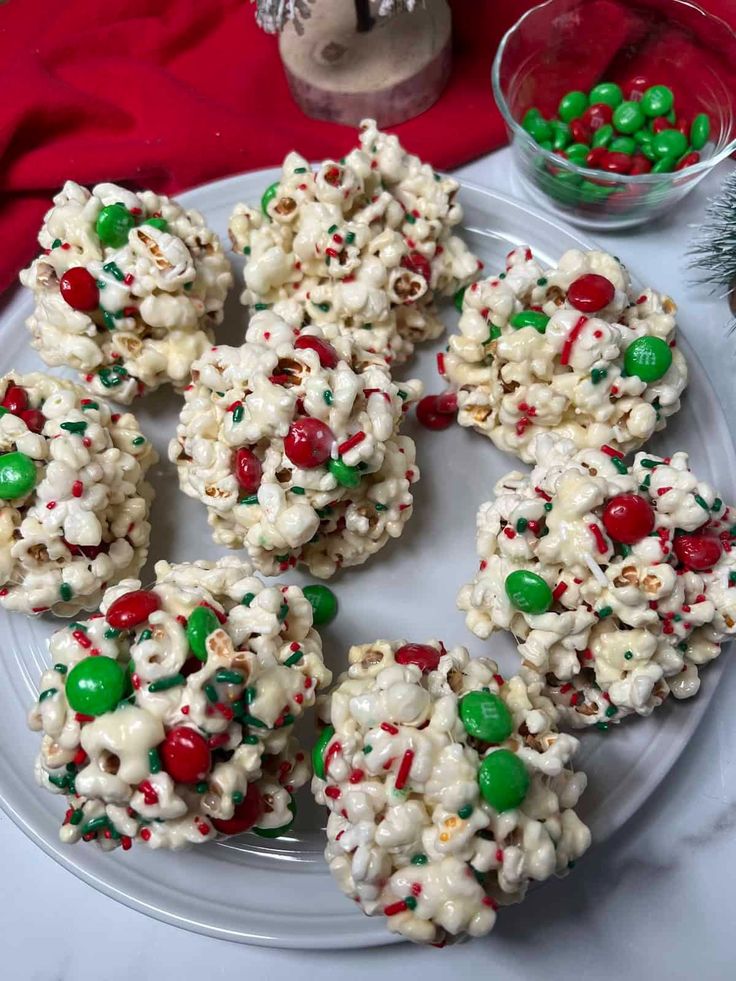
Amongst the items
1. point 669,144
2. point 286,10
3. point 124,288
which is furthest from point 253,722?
point 669,144

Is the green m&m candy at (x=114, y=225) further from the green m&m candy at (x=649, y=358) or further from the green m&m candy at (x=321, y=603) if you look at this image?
the green m&m candy at (x=649, y=358)

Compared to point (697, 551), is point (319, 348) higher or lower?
higher

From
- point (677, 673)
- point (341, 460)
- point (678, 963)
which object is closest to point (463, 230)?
point (341, 460)

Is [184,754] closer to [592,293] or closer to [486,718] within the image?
[486,718]

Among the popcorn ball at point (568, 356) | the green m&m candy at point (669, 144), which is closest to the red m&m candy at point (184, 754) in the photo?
the popcorn ball at point (568, 356)

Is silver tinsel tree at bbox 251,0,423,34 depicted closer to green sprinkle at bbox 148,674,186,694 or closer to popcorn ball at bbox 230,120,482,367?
popcorn ball at bbox 230,120,482,367

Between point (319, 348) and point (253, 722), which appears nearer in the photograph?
point (253, 722)
